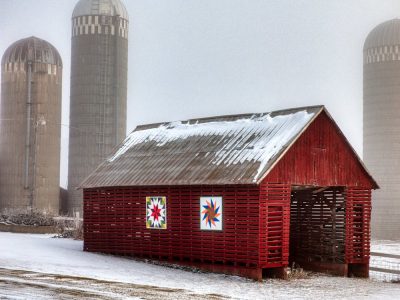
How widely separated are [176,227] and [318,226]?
229 inches

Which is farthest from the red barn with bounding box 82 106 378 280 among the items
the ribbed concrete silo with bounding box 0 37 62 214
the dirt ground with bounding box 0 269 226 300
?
the ribbed concrete silo with bounding box 0 37 62 214

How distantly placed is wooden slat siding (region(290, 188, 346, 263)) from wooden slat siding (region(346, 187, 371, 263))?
0.84 feet

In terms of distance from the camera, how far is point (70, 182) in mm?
69438

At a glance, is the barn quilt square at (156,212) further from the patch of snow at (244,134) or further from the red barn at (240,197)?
the patch of snow at (244,134)

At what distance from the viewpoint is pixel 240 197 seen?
2511 cm

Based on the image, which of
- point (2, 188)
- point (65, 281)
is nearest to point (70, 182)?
point (2, 188)

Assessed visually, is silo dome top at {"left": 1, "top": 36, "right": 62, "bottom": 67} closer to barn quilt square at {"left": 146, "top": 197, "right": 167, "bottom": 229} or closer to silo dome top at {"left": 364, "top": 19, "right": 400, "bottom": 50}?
silo dome top at {"left": 364, "top": 19, "right": 400, "bottom": 50}

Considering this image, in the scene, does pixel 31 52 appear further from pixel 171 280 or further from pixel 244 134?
pixel 171 280

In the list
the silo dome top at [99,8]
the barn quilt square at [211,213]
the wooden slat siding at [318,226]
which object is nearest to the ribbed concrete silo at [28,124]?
the silo dome top at [99,8]

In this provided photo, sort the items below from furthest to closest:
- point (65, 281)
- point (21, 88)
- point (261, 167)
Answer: point (21, 88) < point (261, 167) < point (65, 281)

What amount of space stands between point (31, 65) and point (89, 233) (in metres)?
35.6

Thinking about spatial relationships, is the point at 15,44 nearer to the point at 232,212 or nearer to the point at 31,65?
the point at 31,65

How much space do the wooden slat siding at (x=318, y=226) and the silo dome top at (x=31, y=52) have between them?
127 feet

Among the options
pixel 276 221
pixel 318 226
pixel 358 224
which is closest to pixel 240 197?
pixel 276 221
